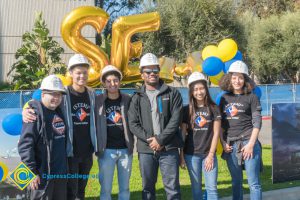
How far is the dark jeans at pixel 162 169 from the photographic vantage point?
453 cm

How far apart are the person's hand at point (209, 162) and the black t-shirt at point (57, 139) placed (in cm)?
148

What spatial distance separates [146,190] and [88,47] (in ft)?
7.30

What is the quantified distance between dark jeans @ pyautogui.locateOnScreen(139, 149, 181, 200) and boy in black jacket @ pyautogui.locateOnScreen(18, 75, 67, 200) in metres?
0.84

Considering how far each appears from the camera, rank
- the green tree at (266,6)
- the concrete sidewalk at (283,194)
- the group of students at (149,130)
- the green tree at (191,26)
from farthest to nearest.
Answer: the green tree at (266,6) → the green tree at (191,26) → the concrete sidewalk at (283,194) → the group of students at (149,130)

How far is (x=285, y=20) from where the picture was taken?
1083 inches

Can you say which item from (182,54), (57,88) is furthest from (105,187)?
(182,54)

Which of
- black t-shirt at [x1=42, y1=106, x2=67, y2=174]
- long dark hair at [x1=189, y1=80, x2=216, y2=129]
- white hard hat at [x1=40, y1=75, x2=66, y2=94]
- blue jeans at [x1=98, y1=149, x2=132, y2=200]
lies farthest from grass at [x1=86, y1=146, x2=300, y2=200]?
white hard hat at [x1=40, y1=75, x2=66, y2=94]

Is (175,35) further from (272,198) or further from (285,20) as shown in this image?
(272,198)

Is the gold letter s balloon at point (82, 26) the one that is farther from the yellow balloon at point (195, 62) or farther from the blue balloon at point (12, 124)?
the yellow balloon at point (195, 62)

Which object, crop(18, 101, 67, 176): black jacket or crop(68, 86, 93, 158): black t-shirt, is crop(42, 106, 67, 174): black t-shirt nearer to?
crop(18, 101, 67, 176): black jacket

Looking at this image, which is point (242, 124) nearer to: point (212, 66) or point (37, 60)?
point (212, 66)

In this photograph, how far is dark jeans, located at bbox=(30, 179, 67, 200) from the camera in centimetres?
402

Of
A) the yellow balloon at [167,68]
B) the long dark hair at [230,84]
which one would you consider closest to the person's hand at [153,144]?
the long dark hair at [230,84]

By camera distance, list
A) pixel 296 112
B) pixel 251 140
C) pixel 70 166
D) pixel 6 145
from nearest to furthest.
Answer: pixel 70 166 < pixel 251 140 < pixel 6 145 < pixel 296 112
